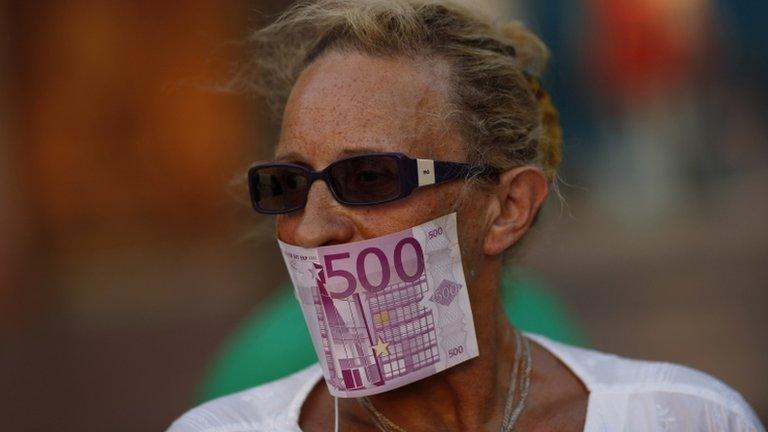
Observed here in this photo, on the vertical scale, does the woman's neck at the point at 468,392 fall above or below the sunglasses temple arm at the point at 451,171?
below

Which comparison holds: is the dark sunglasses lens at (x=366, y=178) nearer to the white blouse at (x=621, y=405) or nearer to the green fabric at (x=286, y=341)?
the white blouse at (x=621, y=405)

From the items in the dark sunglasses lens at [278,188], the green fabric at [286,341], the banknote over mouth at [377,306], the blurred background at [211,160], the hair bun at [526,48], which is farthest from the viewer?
the blurred background at [211,160]

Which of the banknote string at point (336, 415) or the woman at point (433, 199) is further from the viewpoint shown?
the banknote string at point (336, 415)

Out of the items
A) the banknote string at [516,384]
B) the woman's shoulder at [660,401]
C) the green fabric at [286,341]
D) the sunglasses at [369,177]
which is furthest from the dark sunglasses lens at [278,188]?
the green fabric at [286,341]

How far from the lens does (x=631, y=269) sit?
8.66 m

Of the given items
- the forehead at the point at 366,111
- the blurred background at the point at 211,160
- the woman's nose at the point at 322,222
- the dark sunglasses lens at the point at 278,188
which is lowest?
the blurred background at the point at 211,160

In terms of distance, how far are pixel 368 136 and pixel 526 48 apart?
757 millimetres

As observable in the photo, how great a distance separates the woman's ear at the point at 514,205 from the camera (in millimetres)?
2490

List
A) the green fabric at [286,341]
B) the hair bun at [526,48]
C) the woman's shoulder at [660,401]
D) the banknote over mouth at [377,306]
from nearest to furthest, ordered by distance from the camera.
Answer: the banknote over mouth at [377,306]
the woman's shoulder at [660,401]
the hair bun at [526,48]
the green fabric at [286,341]

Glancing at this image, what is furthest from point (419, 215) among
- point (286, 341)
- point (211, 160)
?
point (211, 160)

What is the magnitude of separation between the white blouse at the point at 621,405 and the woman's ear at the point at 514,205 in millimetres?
412

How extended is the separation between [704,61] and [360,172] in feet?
25.7

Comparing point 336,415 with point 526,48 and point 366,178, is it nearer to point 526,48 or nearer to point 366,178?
point 366,178

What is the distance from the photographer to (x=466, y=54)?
2502mm
